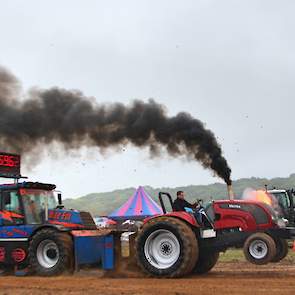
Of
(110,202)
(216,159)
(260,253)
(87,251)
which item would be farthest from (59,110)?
(110,202)

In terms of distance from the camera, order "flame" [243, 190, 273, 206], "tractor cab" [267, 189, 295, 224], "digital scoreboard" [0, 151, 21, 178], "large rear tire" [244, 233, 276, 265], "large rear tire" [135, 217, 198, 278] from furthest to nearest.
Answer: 1. "tractor cab" [267, 189, 295, 224]
2. "flame" [243, 190, 273, 206]
3. "digital scoreboard" [0, 151, 21, 178]
4. "large rear tire" [244, 233, 276, 265]
5. "large rear tire" [135, 217, 198, 278]

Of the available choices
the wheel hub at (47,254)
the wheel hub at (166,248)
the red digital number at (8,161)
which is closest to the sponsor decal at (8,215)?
the wheel hub at (47,254)

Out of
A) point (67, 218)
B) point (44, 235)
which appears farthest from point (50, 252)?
point (67, 218)

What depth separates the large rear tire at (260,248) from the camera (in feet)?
42.7

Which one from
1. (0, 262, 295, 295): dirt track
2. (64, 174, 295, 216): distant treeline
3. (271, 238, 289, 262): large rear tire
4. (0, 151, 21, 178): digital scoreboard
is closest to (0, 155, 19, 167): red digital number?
(0, 151, 21, 178): digital scoreboard

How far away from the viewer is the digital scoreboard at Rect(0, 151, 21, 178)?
1500cm

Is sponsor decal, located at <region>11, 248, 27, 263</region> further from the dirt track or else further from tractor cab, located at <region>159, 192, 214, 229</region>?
tractor cab, located at <region>159, 192, 214, 229</region>

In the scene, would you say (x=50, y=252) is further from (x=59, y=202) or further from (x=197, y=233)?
(x=197, y=233)

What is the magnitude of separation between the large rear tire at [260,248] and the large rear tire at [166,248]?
5.68 feet

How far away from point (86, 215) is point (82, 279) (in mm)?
2405

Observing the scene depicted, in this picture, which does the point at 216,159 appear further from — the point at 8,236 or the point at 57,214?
the point at 8,236

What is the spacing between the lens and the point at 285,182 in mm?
120250

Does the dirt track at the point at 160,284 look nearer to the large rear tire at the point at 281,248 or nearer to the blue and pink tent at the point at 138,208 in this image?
the large rear tire at the point at 281,248

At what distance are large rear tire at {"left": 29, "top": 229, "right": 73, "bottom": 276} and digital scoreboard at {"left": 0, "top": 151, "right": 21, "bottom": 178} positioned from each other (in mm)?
2402
